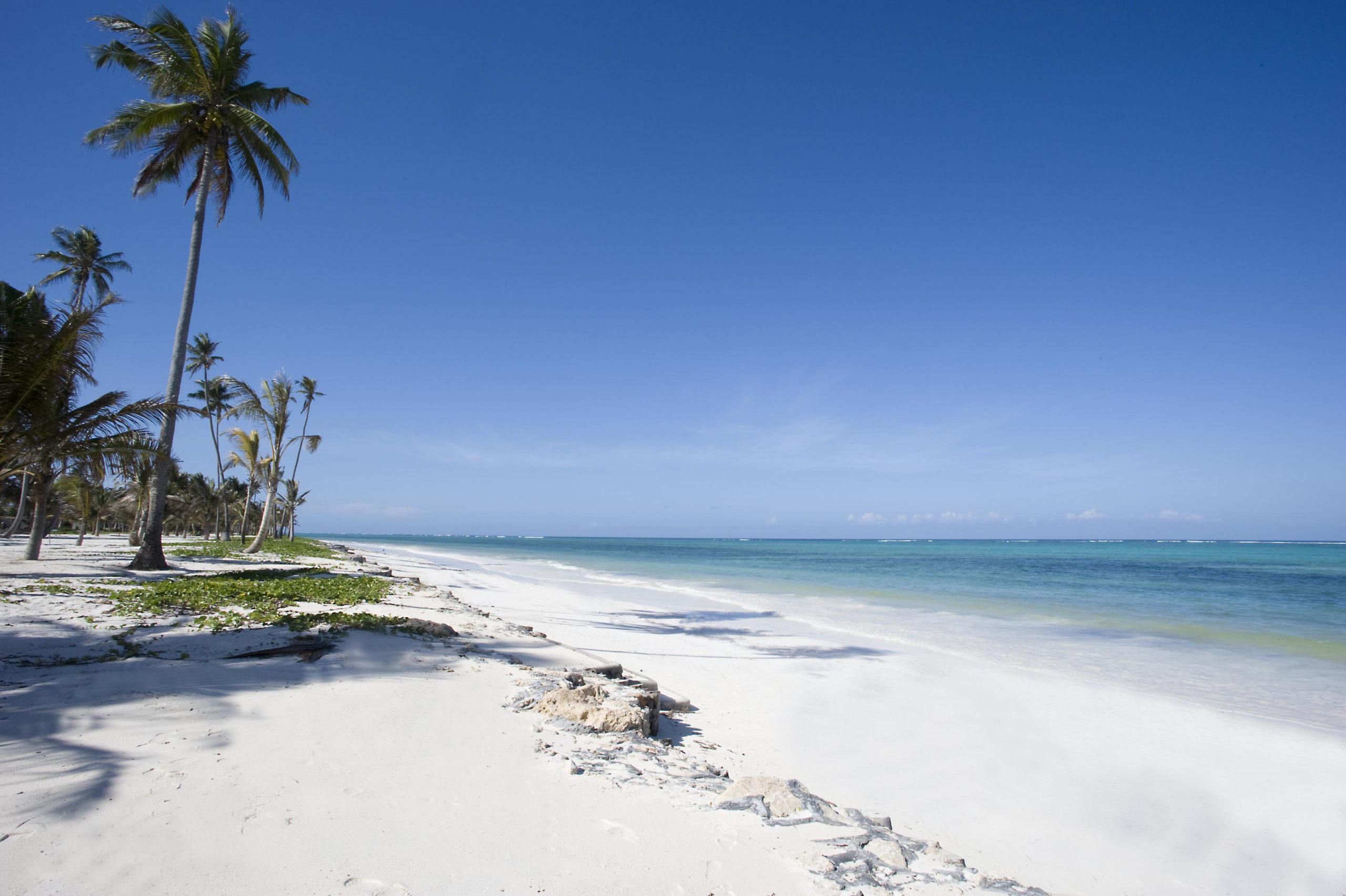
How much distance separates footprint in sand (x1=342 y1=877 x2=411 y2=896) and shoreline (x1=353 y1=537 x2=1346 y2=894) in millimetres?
3353

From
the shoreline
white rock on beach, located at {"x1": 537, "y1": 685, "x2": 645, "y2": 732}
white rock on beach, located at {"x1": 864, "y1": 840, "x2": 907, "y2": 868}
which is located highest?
white rock on beach, located at {"x1": 537, "y1": 685, "x2": 645, "y2": 732}

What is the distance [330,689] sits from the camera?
5.15 meters

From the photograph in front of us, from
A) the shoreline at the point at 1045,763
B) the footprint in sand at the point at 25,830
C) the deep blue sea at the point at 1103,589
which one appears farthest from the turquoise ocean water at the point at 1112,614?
the footprint in sand at the point at 25,830

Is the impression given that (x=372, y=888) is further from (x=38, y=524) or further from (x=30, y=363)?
(x=38, y=524)

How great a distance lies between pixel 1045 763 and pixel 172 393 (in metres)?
18.7

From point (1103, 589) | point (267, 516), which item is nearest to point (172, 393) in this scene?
point (267, 516)

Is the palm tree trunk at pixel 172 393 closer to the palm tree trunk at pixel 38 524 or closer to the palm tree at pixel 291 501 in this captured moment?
the palm tree trunk at pixel 38 524

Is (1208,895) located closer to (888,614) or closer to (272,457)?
(888,614)

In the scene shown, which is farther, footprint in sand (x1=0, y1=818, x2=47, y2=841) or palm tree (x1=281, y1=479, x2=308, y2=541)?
palm tree (x1=281, y1=479, x2=308, y2=541)

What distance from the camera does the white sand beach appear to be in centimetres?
271

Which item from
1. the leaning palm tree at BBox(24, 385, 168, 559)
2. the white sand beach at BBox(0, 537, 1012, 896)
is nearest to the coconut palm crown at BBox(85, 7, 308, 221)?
the leaning palm tree at BBox(24, 385, 168, 559)

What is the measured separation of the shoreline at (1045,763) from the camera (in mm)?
4141

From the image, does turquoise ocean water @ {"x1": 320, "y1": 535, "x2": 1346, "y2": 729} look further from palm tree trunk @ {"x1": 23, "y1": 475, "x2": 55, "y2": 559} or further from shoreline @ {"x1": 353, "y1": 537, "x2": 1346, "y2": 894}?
palm tree trunk @ {"x1": 23, "y1": 475, "x2": 55, "y2": 559}

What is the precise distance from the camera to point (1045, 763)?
18.9 ft
